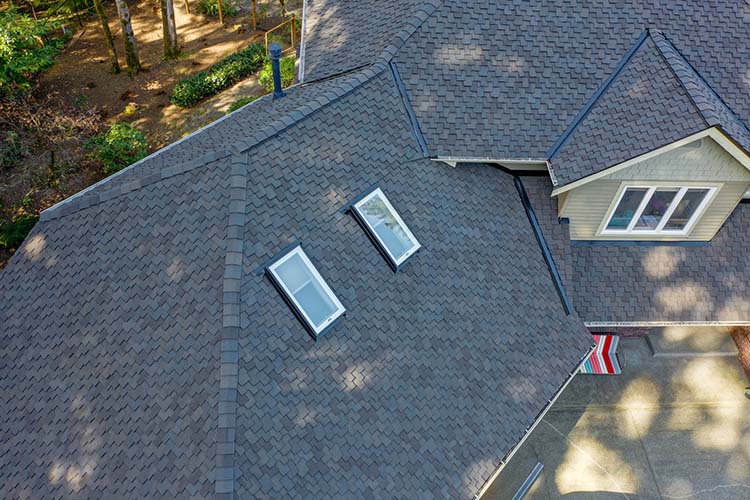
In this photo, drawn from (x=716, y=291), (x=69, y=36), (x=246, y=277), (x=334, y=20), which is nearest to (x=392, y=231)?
(x=246, y=277)

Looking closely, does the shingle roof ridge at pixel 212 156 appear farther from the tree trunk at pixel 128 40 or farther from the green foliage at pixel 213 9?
the green foliage at pixel 213 9

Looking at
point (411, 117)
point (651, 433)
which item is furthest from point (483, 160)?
point (651, 433)

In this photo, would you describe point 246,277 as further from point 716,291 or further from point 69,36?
point 69,36

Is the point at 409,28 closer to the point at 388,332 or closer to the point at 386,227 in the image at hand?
the point at 386,227

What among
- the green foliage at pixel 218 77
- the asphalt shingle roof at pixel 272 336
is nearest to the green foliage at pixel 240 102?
the green foliage at pixel 218 77

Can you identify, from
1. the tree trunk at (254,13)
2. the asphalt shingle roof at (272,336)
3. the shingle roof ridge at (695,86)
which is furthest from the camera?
the tree trunk at (254,13)

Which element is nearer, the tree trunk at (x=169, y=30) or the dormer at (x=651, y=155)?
the dormer at (x=651, y=155)
